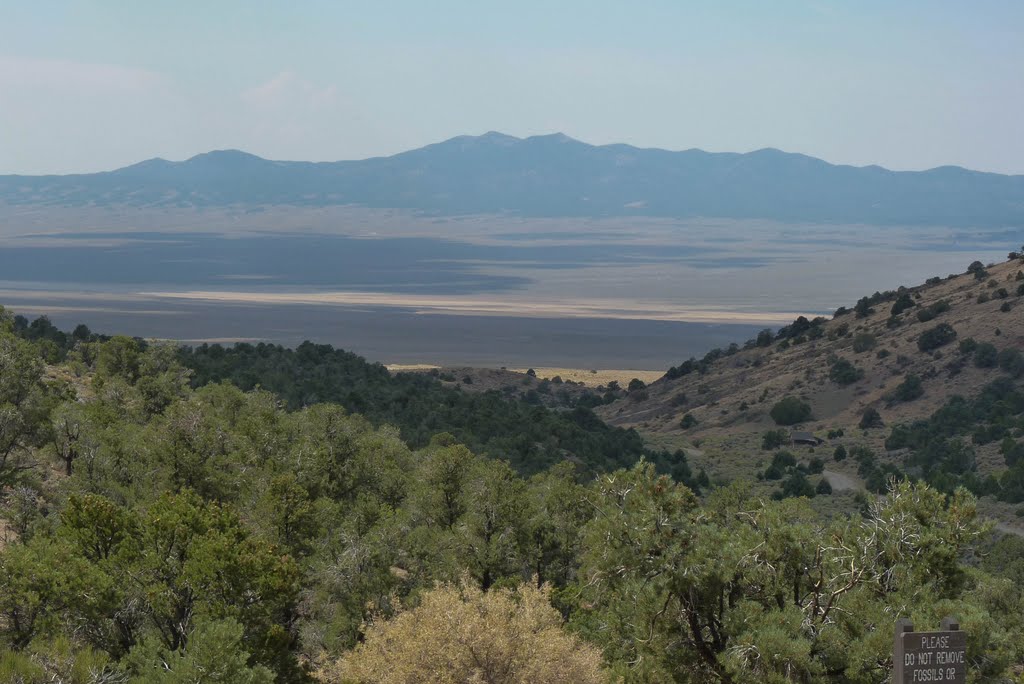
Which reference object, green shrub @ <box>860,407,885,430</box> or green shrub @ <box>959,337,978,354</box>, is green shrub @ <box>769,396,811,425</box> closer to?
green shrub @ <box>860,407,885,430</box>

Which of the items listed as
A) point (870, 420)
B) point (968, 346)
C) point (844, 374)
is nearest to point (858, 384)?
point (844, 374)

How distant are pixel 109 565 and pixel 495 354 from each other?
148187 mm

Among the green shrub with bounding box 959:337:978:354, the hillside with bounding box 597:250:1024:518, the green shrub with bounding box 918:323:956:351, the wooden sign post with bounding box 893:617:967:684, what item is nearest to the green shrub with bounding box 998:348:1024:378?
the hillside with bounding box 597:250:1024:518

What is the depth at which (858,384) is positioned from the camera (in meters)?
106

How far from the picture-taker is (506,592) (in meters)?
25.7

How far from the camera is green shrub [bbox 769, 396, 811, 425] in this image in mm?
100750

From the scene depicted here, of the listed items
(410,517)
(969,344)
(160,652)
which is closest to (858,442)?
(969,344)

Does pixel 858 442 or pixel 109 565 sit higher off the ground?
pixel 109 565

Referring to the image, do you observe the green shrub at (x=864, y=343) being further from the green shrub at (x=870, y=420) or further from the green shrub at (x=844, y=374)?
the green shrub at (x=870, y=420)

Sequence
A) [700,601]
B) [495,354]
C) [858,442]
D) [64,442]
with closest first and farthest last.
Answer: [700,601], [64,442], [858,442], [495,354]

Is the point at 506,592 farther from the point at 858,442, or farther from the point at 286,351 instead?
the point at 286,351

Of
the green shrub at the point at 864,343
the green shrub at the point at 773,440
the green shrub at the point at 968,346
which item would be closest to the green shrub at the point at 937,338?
the green shrub at the point at 968,346

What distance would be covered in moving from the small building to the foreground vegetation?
189 feet

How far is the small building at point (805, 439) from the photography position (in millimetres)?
92125
